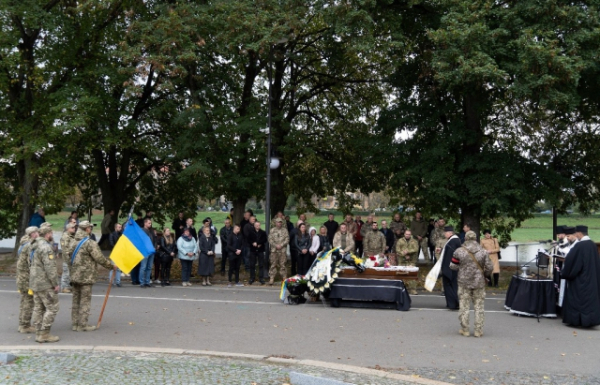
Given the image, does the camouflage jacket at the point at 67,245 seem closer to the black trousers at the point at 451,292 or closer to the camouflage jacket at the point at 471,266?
→ the camouflage jacket at the point at 471,266

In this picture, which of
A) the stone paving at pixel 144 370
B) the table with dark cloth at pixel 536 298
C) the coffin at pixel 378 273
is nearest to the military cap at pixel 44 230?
the stone paving at pixel 144 370

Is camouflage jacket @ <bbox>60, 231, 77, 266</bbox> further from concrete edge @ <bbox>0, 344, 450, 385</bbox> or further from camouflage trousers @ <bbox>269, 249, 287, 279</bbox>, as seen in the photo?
camouflage trousers @ <bbox>269, 249, 287, 279</bbox>

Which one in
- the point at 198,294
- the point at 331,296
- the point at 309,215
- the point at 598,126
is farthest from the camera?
the point at 309,215

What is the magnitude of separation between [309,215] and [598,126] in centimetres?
1244

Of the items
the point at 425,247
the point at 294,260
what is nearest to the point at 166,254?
the point at 294,260

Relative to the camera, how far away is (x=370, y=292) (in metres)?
14.5

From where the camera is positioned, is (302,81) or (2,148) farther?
(302,81)

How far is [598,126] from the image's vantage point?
22562 millimetres

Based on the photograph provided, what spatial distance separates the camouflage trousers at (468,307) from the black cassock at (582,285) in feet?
7.06

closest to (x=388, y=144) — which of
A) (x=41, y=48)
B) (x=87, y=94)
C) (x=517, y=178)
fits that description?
(x=517, y=178)

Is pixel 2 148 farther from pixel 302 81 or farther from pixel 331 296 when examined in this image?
pixel 331 296

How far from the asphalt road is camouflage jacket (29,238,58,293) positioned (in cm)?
92

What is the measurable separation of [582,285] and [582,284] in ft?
0.07

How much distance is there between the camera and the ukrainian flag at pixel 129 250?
1234 centimetres
